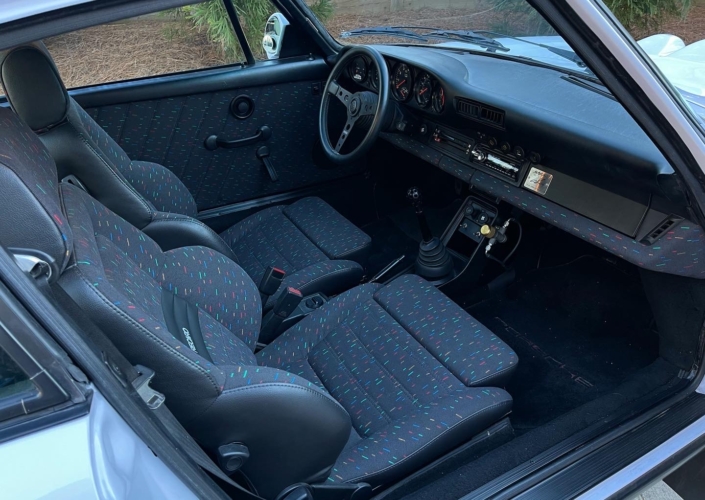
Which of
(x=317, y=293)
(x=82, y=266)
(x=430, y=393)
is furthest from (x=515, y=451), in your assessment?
(x=82, y=266)

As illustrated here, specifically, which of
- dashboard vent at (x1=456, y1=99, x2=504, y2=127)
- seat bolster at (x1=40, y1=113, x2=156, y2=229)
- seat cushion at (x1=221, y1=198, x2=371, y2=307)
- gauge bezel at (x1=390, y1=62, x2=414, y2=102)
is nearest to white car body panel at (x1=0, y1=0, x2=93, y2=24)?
seat bolster at (x1=40, y1=113, x2=156, y2=229)

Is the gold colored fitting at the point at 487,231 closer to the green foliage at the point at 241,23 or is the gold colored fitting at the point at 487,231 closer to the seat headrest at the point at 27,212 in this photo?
the green foliage at the point at 241,23

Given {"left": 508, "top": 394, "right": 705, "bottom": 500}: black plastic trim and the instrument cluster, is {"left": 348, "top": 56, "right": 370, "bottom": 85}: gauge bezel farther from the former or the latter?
{"left": 508, "top": 394, "right": 705, "bottom": 500}: black plastic trim

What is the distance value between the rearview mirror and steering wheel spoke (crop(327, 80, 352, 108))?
0.40 metres

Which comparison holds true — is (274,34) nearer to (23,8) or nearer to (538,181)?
(538,181)

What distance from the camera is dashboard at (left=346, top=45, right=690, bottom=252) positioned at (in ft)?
→ 5.32

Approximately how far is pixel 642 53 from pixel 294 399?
93cm

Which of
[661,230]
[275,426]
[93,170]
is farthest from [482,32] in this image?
[275,426]

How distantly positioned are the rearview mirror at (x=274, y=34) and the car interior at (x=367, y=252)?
0.07 m

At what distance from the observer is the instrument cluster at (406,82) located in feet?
7.48

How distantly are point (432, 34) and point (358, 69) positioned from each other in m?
0.34

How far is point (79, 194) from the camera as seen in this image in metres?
1.33

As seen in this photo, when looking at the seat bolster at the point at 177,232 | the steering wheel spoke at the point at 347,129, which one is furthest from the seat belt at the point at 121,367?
the steering wheel spoke at the point at 347,129

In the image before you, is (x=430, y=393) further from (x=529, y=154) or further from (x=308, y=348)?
(x=529, y=154)
